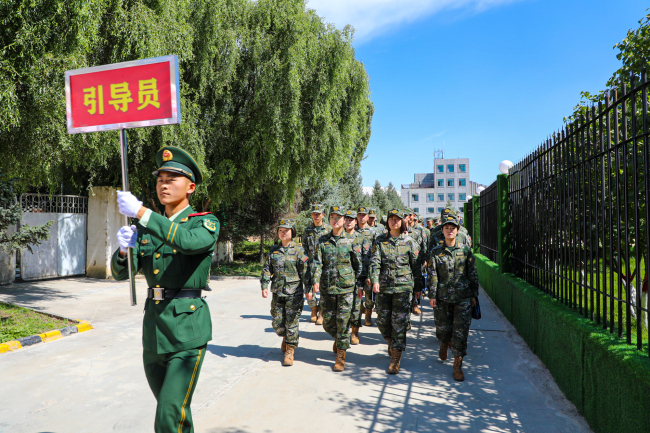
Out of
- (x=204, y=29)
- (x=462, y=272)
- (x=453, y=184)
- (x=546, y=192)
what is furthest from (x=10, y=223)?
(x=453, y=184)

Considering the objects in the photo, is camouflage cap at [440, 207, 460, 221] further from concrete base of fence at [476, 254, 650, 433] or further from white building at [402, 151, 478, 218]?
white building at [402, 151, 478, 218]

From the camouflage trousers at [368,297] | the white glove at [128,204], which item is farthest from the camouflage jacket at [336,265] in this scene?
the white glove at [128,204]

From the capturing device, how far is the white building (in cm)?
9125

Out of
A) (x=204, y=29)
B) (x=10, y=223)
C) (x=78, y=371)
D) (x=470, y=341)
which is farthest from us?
(x=204, y=29)

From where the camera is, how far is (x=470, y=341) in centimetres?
690

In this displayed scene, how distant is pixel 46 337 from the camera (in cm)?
702

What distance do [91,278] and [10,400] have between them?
36.0ft

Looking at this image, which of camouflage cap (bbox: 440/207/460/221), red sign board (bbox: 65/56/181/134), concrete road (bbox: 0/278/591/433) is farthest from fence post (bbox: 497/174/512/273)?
red sign board (bbox: 65/56/181/134)

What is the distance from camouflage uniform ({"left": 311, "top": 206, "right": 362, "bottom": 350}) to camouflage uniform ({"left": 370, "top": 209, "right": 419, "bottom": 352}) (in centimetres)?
33

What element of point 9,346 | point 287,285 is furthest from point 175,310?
point 9,346

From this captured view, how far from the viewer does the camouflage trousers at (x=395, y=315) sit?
18.2ft

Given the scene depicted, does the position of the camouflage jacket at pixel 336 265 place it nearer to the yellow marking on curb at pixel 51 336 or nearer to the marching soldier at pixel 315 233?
the marching soldier at pixel 315 233

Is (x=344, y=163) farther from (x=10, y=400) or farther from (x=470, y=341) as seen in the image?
(x=10, y=400)

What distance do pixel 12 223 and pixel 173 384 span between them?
8.98 metres
